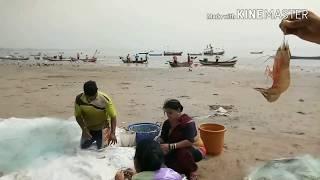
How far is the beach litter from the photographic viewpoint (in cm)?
311

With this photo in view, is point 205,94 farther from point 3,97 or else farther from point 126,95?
point 3,97

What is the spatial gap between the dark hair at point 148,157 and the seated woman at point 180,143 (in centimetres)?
108

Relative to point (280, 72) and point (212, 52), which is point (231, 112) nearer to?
point (280, 72)

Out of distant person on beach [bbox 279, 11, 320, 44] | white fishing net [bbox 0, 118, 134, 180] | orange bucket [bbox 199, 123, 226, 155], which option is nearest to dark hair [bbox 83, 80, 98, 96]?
white fishing net [bbox 0, 118, 134, 180]

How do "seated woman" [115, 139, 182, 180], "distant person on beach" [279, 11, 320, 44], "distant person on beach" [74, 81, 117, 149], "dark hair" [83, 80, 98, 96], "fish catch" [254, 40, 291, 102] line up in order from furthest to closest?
"distant person on beach" [74, 81, 117, 149], "dark hair" [83, 80, 98, 96], "fish catch" [254, 40, 291, 102], "distant person on beach" [279, 11, 320, 44], "seated woman" [115, 139, 182, 180]

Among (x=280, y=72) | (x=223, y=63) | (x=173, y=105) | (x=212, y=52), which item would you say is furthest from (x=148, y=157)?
(x=223, y=63)

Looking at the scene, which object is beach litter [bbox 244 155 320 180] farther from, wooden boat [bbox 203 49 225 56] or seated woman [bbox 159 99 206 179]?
wooden boat [bbox 203 49 225 56]

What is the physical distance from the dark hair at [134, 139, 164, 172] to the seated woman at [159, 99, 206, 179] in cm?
108

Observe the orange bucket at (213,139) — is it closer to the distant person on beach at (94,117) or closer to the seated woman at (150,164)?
the distant person on beach at (94,117)

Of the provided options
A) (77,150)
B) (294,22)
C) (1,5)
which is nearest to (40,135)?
(77,150)

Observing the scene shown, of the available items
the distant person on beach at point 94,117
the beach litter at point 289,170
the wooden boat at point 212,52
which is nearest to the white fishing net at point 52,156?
the distant person on beach at point 94,117

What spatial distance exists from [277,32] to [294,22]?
8.88 meters

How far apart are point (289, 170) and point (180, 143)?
1.04m

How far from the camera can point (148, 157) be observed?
6.44ft
